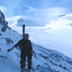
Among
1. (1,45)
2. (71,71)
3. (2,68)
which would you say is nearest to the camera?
(2,68)

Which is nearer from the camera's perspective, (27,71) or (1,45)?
(27,71)

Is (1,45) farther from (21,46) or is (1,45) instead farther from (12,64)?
(21,46)

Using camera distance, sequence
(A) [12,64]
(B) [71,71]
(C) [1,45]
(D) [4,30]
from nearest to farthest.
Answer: (A) [12,64], (C) [1,45], (D) [4,30], (B) [71,71]

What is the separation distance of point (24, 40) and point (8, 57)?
8.57 meters

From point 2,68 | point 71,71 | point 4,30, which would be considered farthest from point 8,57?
point 71,71

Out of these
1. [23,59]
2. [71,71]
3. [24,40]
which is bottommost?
[71,71]

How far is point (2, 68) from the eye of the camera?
67.2 ft

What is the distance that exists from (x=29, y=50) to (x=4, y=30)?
874 inches

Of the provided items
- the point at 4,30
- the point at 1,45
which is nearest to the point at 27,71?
the point at 1,45

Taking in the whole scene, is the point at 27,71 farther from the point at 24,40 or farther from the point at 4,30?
the point at 4,30

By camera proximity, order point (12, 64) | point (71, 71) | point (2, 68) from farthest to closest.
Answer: point (71, 71), point (12, 64), point (2, 68)

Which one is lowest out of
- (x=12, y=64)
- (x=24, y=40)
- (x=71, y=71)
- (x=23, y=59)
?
(x=71, y=71)

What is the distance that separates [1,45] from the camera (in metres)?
27.2

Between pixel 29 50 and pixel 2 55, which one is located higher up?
pixel 29 50
